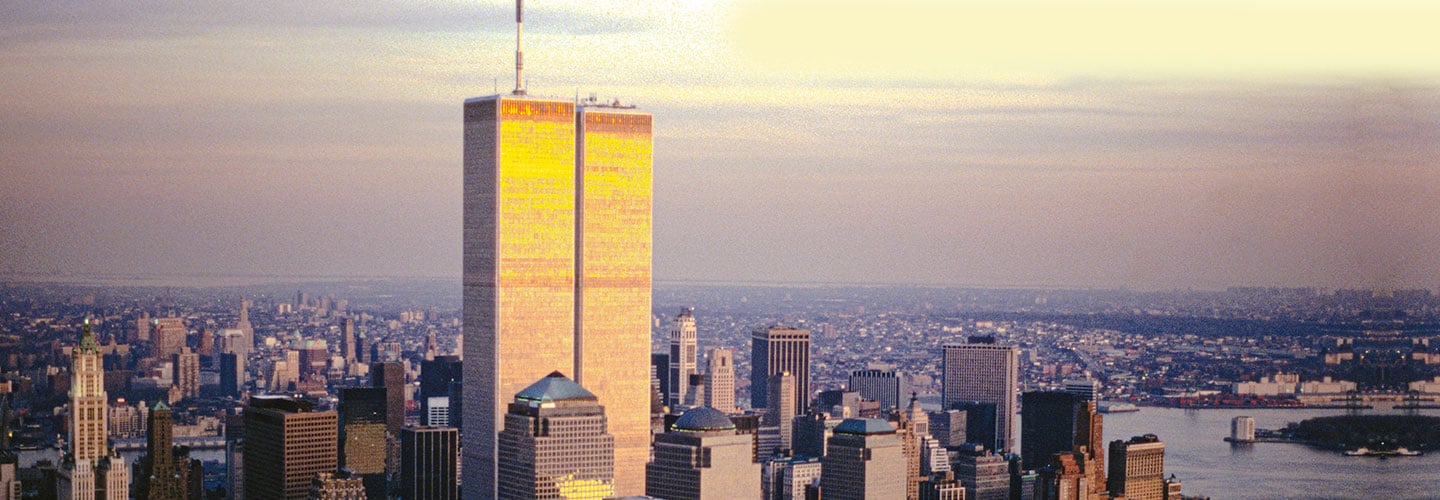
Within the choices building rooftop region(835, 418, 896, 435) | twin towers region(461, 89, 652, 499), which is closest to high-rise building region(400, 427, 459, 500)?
twin towers region(461, 89, 652, 499)

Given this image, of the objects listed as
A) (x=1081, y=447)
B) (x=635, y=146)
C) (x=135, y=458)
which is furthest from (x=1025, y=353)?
(x=135, y=458)

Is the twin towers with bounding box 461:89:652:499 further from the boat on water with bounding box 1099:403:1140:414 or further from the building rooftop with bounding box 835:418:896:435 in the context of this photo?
the boat on water with bounding box 1099:403:1140:414

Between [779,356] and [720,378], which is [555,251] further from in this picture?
[779,356]

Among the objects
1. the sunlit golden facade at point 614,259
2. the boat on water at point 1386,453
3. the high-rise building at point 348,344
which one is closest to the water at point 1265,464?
the boat on water at point 1386,453

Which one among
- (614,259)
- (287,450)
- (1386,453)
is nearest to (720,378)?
(614,259)

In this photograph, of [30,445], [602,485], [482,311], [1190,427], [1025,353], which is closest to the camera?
[602,485]

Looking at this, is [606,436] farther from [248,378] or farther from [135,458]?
[248,378]
